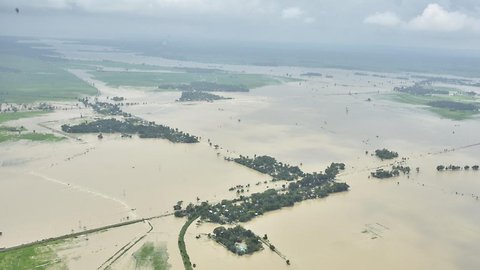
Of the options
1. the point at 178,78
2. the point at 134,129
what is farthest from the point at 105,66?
the point at 134,129

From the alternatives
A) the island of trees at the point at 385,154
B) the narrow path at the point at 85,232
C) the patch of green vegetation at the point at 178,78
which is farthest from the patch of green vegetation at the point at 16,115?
the island of trees at the point at 385,154

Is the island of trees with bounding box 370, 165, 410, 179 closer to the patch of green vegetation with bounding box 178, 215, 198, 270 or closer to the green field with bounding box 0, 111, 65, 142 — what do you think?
the patch of green vegetation with bounding box 178, 215, 198, 270

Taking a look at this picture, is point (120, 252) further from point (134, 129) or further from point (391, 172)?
point (134, 129)

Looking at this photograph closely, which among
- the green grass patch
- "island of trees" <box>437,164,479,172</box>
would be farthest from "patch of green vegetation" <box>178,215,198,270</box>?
the green grass patch

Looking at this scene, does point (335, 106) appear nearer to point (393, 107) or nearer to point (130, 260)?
point (393, 107)

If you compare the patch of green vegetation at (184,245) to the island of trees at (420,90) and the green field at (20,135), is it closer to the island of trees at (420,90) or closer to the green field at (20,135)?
the green field at (20,135)

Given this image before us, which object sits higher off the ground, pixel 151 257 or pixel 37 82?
pixel 37 82
